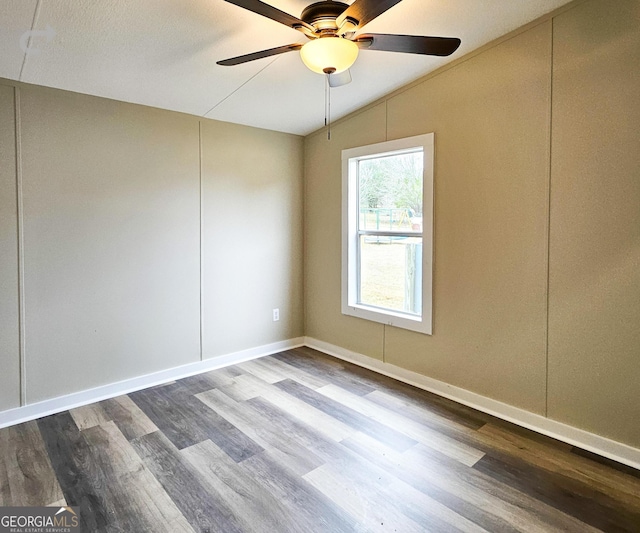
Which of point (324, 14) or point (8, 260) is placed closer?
point (324, 14)

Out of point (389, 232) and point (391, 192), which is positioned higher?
point (391, 192)

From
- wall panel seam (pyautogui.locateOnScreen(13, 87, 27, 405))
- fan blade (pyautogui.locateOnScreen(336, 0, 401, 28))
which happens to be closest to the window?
fan blade (pyautogui.locateOnScreen(336, 0, 401, 28))

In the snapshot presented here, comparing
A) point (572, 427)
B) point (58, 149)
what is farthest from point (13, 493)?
point (572, 427)

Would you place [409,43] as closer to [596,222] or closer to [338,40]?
[338,40]

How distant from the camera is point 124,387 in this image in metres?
3.16

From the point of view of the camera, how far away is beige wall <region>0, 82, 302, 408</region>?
2.73 meters

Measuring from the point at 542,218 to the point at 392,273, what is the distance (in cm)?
138

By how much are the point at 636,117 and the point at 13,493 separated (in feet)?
12.6

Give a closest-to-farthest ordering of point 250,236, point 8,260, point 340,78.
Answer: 1. point 340,78
2. point 8,260
3. point 250,236

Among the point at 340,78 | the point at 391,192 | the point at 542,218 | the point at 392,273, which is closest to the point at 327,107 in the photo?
the point at 391,192

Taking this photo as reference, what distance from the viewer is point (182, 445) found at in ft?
7.86

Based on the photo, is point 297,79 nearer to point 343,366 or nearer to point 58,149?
point 58,149

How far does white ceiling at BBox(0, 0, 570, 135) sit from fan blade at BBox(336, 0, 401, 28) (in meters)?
0.51

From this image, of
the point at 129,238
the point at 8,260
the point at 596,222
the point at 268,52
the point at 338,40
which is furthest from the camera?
the point at 129,238
